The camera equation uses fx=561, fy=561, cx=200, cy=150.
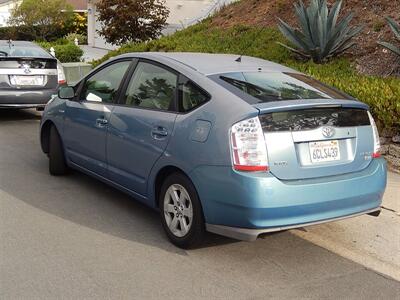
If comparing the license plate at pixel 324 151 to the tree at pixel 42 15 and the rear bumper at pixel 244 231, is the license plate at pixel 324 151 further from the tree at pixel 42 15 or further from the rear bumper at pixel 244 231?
the tree at pixel 42 15

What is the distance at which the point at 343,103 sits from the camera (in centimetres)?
442

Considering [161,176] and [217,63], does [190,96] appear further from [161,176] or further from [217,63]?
[161,176]

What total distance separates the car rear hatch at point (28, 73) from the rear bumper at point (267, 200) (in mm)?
6722

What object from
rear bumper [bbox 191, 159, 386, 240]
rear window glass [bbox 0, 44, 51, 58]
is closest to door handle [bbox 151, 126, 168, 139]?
rear bumper [bbox 191, 159, 386, 240]

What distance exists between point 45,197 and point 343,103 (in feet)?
10.6

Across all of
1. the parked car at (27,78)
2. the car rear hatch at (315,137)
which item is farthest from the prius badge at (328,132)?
the parked car at (27,78)

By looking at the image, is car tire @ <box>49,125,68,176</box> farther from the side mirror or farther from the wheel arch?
the wheel arch

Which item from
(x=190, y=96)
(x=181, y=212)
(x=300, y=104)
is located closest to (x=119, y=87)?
(x=190, y=96)

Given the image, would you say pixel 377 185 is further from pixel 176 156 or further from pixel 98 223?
pixel 98 223

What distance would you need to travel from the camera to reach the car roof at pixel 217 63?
15.9ft

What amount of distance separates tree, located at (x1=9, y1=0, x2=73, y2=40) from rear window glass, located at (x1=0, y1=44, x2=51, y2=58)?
26721 mm

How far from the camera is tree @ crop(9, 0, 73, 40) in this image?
118 feet

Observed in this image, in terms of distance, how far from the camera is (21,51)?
10586mm

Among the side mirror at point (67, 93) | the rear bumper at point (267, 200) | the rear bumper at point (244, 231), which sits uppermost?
the side mirror at point (67, 93)
